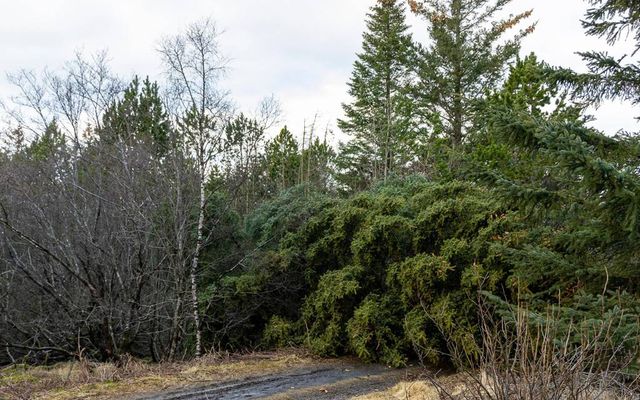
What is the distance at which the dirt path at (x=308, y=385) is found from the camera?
19.1 feet

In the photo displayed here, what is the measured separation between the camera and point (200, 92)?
9773mm

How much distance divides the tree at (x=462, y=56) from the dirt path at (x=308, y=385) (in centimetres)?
1081

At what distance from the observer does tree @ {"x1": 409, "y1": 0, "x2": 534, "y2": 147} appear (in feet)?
53.7

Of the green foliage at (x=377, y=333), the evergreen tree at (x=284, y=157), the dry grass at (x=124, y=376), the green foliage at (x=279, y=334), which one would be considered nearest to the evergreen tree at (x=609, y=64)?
the green foliage at (x=377, y=333)

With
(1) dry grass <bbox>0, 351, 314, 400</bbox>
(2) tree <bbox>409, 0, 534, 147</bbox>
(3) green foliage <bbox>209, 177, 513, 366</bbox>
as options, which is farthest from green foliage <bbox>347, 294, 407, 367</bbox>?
(2) tree <bbox>409, 0, 534, 147</bbox>

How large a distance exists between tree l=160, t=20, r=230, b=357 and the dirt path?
10.9 feet

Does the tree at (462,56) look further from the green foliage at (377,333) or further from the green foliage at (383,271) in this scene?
the green foliage at (377,333)

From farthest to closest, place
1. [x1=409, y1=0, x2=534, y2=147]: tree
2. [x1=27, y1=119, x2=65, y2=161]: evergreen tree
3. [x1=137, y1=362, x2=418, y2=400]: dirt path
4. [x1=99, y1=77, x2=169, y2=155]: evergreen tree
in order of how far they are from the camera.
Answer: [x1=409, y1=0, x2=534, y2=147]: tree < [x1=99, y1=77, x2=169, y2=155]: evergreen tree < [x1=27, y1=119, x2=65, y2=161]: evergreen tree < [x1=137, y1=362, x2=418, y2=400]: dirt path

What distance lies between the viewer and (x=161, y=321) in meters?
9.77

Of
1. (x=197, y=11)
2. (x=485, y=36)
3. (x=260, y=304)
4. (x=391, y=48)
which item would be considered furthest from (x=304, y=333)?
(x=391, y=48)

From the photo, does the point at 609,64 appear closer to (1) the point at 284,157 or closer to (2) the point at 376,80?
(2) the point at 376,80

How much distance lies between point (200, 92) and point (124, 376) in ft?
18.3

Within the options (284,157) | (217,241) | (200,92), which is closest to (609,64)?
(200,92)

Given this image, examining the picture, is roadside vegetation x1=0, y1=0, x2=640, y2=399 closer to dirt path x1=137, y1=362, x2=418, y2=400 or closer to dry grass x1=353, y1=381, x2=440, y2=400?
dirt path x1=137, y1=362, x2=418, y2=400
